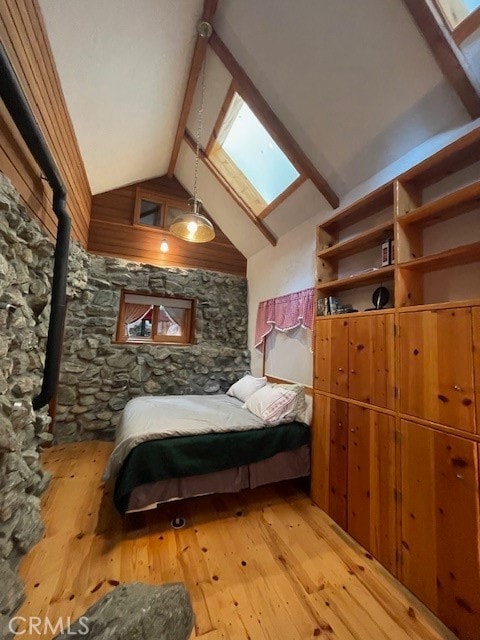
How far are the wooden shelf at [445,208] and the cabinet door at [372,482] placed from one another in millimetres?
1325

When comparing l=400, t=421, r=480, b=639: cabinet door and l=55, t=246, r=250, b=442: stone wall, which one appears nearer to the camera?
l=400, t=421, r=480, b=639: cabinet door

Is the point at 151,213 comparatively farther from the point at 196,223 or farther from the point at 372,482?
the point at 372,482

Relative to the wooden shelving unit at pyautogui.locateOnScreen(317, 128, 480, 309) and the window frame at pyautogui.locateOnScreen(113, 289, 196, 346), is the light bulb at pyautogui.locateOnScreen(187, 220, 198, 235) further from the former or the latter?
the window frame at pyautogui.locateOnScreen(113, 289, 196, 346)

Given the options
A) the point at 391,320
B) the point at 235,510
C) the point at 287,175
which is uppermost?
the point at 287,175

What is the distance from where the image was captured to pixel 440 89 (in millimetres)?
1626

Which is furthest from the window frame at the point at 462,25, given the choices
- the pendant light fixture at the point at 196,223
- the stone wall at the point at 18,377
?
the stone wall at the point at 18,377

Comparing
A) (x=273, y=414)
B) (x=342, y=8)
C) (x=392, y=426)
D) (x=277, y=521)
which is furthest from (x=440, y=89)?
(x=277, y=521)

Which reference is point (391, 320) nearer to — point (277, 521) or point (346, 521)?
point (346, 521)

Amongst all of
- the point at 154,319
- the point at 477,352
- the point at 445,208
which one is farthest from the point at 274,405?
the point at 154,319

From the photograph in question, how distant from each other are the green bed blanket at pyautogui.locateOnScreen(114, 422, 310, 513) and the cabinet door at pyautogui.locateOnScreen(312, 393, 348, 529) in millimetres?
179

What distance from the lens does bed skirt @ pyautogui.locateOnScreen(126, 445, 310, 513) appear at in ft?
6.05

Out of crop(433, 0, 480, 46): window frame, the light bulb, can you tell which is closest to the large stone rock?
the light bulb

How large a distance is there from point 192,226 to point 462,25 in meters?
2.08

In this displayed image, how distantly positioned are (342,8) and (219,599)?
3.56 m
